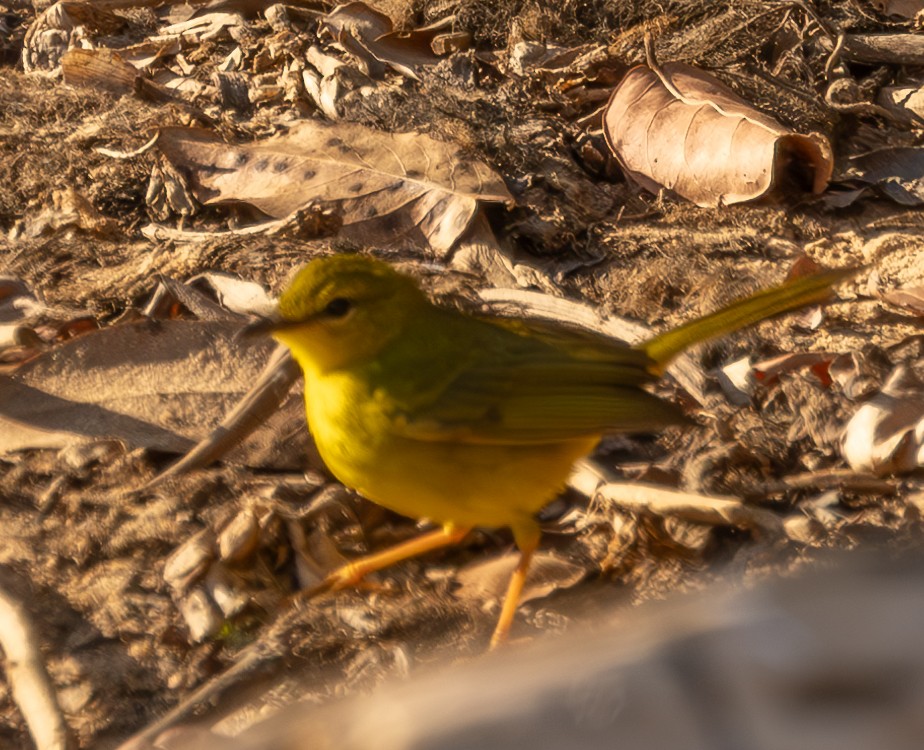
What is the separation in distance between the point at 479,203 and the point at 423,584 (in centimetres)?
183

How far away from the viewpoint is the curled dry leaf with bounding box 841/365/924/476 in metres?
3.28

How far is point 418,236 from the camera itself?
4.67 m

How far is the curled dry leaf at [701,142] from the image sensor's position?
182 inches

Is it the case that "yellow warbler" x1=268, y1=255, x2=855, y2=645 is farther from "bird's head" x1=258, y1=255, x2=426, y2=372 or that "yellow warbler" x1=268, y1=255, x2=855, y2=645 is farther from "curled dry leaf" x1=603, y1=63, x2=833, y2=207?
"curled dry leaf" x1=603, y1=63, x2=833, y2=207

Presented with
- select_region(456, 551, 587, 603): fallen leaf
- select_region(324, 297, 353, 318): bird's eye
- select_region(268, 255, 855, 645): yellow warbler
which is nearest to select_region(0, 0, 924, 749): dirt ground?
select_region(456, 551, 587, 603): fallen leaf

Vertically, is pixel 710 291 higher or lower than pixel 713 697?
lower

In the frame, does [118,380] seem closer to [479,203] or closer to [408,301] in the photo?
[408,301]

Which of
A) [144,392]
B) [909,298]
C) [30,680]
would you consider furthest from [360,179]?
[30,680]

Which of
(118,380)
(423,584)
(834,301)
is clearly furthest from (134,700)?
(834,301)

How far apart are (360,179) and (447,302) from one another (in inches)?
30.3

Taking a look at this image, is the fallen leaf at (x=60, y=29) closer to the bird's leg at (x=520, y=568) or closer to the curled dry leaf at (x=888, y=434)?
the bird's leg at (x=520, y=568)

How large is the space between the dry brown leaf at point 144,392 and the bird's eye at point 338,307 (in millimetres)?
683

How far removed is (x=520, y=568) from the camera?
3.29 meters

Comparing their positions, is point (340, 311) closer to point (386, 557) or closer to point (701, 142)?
point (386, 557)
